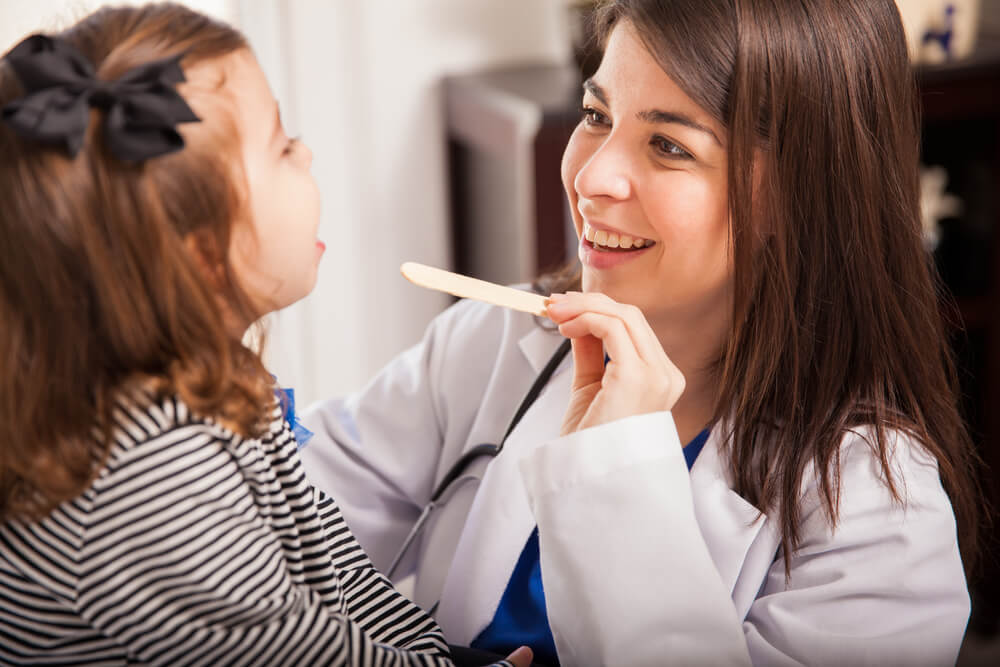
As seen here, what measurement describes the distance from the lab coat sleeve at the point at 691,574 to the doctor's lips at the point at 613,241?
213 millimetres

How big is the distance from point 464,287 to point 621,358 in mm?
160

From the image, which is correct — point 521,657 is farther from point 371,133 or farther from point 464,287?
point 371,133

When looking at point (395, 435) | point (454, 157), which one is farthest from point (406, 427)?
point (454, 157)

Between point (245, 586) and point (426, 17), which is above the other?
point (426, 17)

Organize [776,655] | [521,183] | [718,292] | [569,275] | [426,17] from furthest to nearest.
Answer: [426,17] → [521,183] → [569,275] → [718,292] → [776,655]

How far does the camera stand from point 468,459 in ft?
3.78

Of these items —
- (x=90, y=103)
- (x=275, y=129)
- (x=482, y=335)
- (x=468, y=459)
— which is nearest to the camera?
(x=90, y=103)

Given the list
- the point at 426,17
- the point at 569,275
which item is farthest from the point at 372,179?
the point at 569,275

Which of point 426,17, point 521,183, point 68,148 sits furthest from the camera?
point 426,17

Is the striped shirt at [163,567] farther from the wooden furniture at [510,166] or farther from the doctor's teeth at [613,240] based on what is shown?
the wooden furniture at [510,166]

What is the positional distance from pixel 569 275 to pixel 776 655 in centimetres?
54

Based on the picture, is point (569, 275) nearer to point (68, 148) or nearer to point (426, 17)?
point (68, 148)

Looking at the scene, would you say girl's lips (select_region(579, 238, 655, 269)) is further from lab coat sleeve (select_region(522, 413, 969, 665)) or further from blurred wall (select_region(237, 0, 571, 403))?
blurred wall (select_region(237, 0, 571, 403))

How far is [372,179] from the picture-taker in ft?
6.89
